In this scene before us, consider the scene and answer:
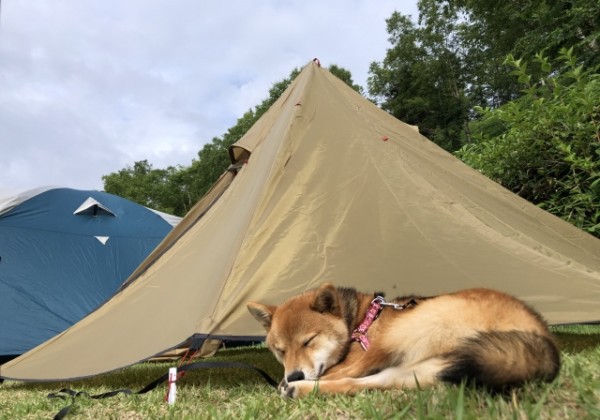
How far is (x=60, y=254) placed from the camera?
216 inches

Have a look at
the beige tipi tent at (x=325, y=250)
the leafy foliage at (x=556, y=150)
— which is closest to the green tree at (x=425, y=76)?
the leafy foliage at (x=556, y=150)

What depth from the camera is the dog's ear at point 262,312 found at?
7.29 ft

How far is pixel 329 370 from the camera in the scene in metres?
2.09

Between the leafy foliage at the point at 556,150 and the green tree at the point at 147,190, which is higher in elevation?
the green tree at the point at 147,190

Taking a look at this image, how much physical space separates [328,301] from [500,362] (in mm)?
994

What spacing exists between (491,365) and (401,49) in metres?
23.9

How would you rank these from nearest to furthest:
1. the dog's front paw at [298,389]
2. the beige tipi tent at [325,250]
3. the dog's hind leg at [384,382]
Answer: the dog's hind leg at [384,382], the dog's front paw at [298,389], the beige tipi tent at [325,250]

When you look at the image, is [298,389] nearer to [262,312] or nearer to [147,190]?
[262,312]

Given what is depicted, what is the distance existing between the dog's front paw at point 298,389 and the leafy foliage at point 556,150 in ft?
11.1

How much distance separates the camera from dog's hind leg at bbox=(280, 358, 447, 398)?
4.91 feet

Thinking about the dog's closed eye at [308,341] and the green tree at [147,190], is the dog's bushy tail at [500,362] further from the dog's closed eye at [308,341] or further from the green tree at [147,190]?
the green tree at [147,190]

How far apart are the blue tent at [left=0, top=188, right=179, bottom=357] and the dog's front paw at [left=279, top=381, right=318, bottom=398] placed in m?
3.74

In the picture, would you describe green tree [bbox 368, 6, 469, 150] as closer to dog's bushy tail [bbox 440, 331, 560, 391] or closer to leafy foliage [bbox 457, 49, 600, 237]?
leafy foliage [bbox 457, 49, 600, 237]

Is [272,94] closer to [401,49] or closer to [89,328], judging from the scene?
[401,49]
